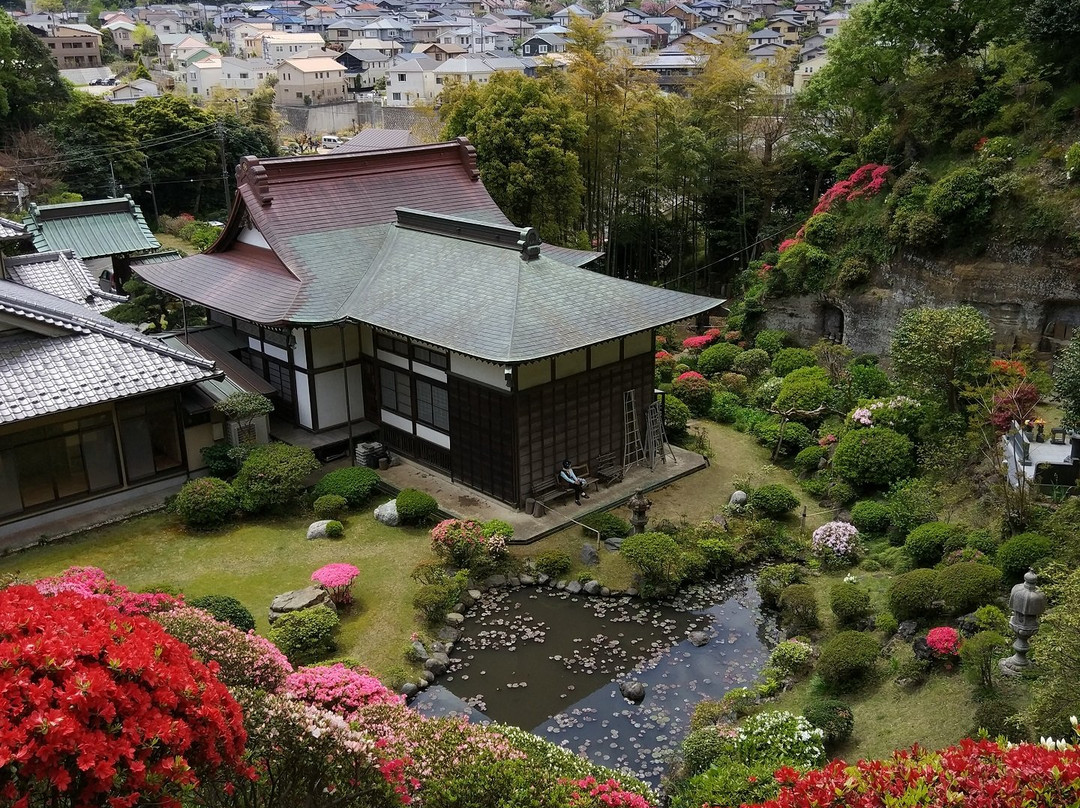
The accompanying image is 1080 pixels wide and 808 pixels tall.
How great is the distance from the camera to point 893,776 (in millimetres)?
6500

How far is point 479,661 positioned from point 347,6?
161 meters

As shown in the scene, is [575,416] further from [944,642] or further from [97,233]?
[97,233]

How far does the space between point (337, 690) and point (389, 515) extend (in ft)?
30.4

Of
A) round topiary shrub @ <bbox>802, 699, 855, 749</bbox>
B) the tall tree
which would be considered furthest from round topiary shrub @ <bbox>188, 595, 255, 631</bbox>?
the tall tree

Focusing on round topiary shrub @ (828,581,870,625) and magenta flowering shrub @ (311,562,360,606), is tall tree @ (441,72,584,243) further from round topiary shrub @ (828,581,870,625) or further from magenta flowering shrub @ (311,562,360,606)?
round topiary shrub @ (828,581,870,625)

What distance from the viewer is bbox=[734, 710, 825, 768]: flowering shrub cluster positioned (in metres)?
10.8

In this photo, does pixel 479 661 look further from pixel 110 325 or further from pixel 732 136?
pixel 732 136

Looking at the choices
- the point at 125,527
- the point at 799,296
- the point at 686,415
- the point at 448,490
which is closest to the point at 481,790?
the point at 448,490

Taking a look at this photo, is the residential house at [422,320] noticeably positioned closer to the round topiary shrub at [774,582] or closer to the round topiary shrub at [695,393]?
the round topiary shrub at [695,393]

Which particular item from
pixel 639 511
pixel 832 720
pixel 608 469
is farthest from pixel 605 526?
pixel 832 720

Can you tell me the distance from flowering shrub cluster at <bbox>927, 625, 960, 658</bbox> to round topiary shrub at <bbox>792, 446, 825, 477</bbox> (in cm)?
785

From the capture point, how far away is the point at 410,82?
84.4 metres

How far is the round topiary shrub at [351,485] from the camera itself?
63.9 ft

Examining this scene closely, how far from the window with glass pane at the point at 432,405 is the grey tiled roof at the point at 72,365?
4.46 m
